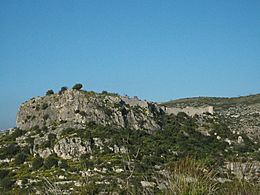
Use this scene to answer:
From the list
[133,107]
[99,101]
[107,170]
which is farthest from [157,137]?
[107,170]

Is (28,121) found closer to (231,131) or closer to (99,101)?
(99,101)

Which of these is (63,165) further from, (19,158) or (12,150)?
(12,150)

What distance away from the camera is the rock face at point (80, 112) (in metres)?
59.6

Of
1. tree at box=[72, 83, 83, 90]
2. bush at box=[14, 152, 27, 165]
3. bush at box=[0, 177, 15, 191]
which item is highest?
tree at box=[72, 83, 83, 90]

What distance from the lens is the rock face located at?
59.6 m

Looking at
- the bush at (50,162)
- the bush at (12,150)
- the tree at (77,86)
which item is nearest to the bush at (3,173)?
the bush at (50,162)

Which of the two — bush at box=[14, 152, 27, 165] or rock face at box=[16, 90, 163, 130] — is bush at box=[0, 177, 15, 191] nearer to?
bush at box=[14, 152, 27, 165]

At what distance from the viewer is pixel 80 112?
5938 centimetres

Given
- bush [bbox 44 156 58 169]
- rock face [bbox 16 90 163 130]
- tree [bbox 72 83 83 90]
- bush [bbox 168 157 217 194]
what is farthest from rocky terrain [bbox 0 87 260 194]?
bush [bbox 168 157 217 194]

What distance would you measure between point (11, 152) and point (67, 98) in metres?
9.82

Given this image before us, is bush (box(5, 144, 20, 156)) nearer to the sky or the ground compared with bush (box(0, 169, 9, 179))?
nearer to the sky

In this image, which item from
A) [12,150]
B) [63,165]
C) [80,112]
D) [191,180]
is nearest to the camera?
[191,180]

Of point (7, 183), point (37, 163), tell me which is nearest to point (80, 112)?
point (37, 163)

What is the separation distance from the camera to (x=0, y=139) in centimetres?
6506
